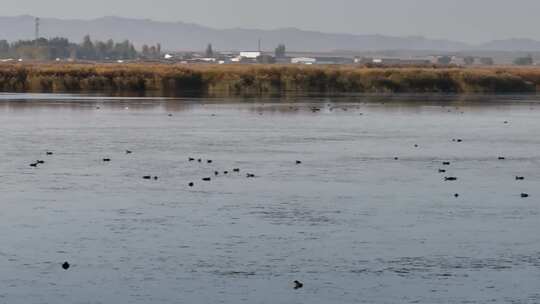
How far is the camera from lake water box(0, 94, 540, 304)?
16.7 meters

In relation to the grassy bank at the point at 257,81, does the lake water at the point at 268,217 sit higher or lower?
higher

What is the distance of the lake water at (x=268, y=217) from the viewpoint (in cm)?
1673

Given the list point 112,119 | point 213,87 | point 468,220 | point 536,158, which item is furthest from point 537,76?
point 468,220

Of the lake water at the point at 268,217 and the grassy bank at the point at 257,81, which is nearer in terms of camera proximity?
the lake water at the point at 268,217

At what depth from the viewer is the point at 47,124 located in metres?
44.5

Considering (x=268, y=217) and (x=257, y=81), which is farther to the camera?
(x=257, y=81)

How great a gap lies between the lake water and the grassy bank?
46127mm

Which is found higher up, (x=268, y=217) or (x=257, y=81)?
(x=268, y=217)

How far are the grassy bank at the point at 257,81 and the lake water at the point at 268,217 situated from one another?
46.1 m

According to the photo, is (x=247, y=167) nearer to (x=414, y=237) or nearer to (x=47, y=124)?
(x=414, y=237)

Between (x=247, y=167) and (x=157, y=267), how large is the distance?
12246mm

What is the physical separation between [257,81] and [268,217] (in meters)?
67.4

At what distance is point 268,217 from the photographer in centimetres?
2209

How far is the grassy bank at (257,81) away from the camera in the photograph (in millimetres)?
88188
